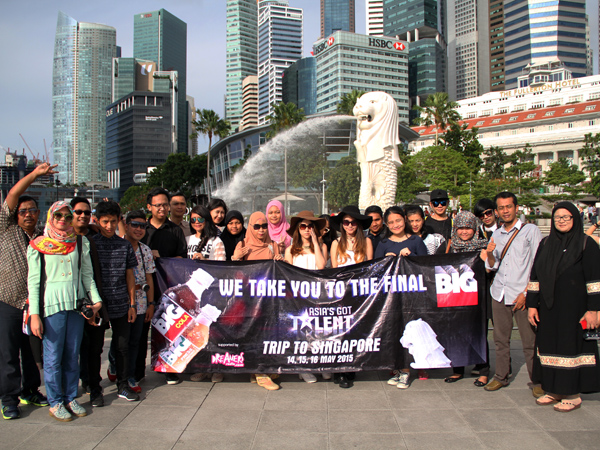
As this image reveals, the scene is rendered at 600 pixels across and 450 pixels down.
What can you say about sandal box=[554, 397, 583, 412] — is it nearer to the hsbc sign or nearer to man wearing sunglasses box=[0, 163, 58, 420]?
man wearing sunglasses box=[0, 163, 58, 420]

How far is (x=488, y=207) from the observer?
602cm

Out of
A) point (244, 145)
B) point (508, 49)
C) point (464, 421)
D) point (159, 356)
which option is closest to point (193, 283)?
point (159, 356)

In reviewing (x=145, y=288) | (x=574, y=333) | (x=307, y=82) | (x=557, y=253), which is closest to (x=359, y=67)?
(x=307, y=82)

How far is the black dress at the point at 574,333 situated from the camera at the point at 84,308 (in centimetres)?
441

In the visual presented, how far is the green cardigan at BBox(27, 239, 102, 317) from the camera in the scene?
4020 mm

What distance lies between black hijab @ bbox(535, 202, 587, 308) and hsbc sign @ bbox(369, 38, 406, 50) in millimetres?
143830

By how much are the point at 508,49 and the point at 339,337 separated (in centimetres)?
16516

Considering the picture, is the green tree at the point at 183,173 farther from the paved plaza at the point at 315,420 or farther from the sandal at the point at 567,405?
the sandal at the point at 567,405

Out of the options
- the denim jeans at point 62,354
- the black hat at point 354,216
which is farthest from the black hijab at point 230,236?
the denim jeans at point 62,354

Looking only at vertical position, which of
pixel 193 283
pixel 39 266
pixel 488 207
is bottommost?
pixel 193 283

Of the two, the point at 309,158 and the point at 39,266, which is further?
the point at 309,158

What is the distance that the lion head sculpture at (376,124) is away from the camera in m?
18.3

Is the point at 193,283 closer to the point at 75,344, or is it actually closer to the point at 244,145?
the point at 75,344

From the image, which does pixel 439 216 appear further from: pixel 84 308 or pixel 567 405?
pixel 84 308
